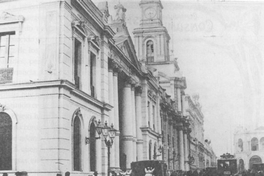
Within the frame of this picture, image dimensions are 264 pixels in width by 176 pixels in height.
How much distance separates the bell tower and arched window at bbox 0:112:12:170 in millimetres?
35486

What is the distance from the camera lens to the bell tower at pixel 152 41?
54.4 metres

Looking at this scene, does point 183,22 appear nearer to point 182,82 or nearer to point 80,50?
point 80,50

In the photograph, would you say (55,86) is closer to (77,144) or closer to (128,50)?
(77,144)

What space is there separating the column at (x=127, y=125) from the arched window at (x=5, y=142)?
14.1 m

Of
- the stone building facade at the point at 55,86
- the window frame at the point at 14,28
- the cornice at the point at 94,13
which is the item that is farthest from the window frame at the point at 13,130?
the cornice at the point at 94,13

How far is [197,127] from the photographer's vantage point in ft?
274

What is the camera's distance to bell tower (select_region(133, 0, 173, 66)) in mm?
54406

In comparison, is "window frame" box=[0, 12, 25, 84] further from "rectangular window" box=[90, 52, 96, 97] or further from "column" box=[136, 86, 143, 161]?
"column" box=[136, 86, 143, 161]

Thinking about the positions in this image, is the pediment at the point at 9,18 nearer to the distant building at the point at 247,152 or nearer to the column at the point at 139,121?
the column at the point at 139,121

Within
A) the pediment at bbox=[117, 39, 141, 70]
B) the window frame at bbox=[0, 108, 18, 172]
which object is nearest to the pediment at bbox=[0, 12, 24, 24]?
the window frame at bbox=[0, 108, 18, 172]

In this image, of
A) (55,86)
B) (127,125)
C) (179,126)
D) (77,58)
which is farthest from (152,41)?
(55,86)

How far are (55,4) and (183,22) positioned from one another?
7079mm

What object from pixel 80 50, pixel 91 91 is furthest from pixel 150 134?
pixel 80 50

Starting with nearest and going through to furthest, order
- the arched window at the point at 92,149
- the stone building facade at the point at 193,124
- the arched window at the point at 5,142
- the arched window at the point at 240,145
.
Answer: the arched window at the point at 5,142 < the arched window at the point at 92,149 < the stone building facade at the point at 193,124 < the arched window at the point at 240,145
